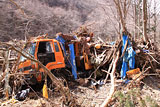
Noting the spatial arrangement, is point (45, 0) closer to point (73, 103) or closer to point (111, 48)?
point (111, 48)

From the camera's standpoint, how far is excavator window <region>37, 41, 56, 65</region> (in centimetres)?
552

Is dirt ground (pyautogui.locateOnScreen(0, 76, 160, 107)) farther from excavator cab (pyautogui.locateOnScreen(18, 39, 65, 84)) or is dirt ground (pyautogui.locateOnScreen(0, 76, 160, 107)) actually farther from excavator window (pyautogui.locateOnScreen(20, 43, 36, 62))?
excavator window (pyautogui.locateOnScreen(20, 43, 36, 62))

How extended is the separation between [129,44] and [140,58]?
959mm

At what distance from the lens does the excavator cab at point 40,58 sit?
201 inches

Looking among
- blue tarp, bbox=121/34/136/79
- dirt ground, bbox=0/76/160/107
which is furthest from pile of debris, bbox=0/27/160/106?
dirt ground, bbox=0/76/160/107

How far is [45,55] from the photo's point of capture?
18.4ft

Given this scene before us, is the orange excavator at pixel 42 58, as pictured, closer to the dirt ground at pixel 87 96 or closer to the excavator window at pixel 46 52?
the excavator window at pixel 46 52

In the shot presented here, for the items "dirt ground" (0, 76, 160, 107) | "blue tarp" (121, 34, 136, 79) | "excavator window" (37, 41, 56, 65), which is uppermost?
"excavator window" (37, 41, 56, 65)

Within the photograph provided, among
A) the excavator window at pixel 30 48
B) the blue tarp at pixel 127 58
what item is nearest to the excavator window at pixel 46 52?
the excavator window at pixel 30 48

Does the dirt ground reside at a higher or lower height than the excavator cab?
lower

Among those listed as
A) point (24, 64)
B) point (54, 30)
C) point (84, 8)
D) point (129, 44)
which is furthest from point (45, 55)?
point (84, 8)

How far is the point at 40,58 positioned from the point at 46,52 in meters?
0.40

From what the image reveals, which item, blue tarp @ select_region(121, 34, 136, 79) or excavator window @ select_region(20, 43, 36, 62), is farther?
blue tarp @ select_region(121, 34, 136, 79)

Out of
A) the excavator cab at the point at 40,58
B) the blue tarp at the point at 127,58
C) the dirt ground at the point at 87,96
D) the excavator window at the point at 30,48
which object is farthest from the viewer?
the blue tarp at the point at 127,58
